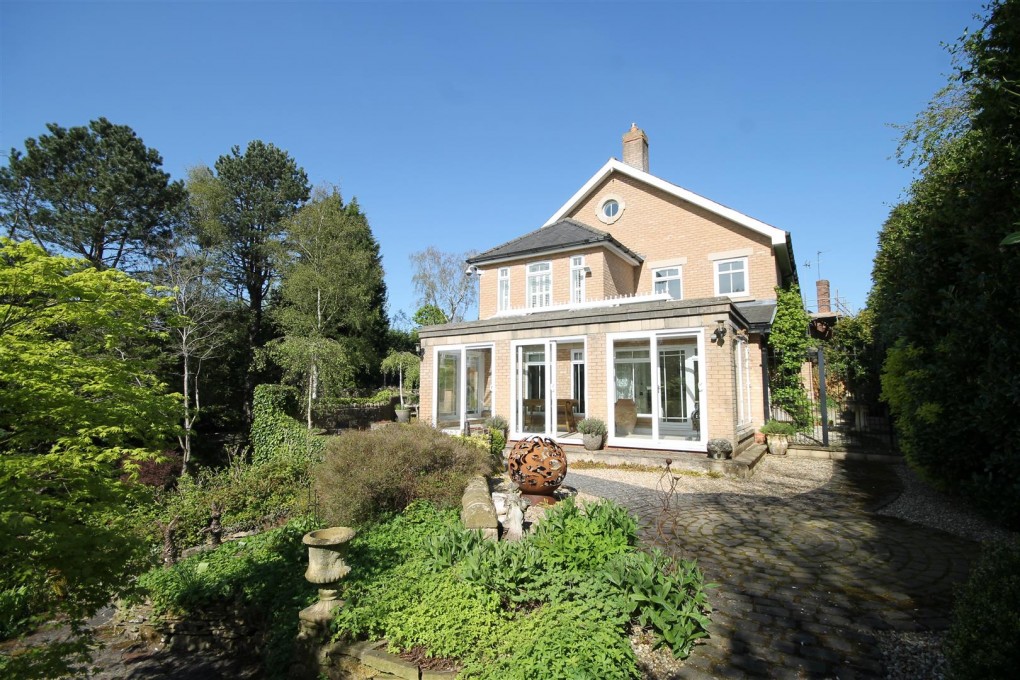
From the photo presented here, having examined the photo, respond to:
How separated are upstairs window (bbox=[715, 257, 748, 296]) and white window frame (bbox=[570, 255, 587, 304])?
5.51m

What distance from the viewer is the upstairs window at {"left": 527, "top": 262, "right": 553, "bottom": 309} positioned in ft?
63.2

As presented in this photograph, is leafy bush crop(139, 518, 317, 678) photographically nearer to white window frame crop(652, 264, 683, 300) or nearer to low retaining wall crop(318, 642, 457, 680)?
low retaining wall crop(318, 642, 457, 680)

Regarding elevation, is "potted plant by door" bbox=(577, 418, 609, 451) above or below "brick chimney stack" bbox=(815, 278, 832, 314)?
below

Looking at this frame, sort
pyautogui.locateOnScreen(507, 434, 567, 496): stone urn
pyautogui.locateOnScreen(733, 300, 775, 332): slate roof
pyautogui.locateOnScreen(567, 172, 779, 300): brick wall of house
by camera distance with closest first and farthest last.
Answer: pyautogui.locateOnScreen(507, 434, 567, 496): stone urn
pyautogui.locateOnScreen(733, 300, 775, 332): slate roof
pyautogui.locateOnScreen(567, 172, 779, 300): brick wall of house

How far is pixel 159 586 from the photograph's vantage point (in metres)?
5.98

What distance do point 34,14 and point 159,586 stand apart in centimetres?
835

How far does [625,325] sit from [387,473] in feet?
25.1

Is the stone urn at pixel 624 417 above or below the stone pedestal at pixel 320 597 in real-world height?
above

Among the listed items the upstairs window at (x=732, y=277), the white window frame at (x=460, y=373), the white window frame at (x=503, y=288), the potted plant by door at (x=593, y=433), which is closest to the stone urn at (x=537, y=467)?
the potted plant by door at (x=593, y=433)

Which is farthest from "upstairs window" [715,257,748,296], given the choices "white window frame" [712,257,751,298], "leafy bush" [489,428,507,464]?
"leafy bush" [489,428,507,464]

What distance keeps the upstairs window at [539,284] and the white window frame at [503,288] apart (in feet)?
3.62

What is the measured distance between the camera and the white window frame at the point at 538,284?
1923 cm

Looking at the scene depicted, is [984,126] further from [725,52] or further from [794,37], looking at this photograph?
[725,52]

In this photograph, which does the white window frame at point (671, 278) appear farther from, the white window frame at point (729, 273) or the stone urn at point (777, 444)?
the stone urn at point (777, 444)
